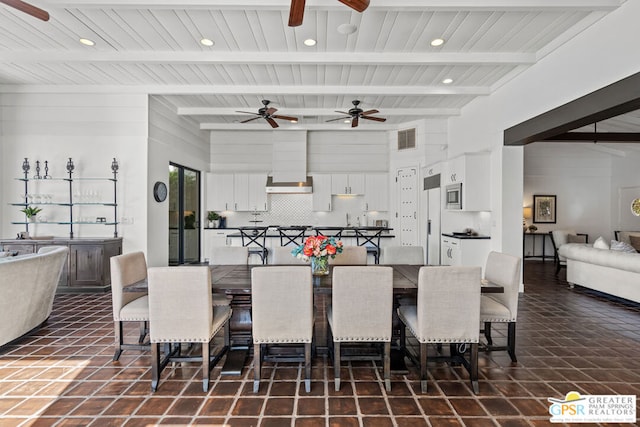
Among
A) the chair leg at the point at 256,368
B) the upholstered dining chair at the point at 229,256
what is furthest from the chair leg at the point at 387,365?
the upholstered dining chair at the point at 229,256

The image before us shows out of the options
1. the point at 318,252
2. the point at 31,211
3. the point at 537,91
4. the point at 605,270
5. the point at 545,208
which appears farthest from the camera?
the point at 545,208

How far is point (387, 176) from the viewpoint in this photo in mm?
8180

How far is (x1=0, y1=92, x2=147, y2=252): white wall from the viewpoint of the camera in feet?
17.9

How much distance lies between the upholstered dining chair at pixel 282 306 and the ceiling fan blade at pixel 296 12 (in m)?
2.02

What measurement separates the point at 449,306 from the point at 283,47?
3.52 meters

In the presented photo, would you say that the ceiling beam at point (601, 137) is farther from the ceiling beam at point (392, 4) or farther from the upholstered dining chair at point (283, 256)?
the upholstered dining chair at point (283, 256)

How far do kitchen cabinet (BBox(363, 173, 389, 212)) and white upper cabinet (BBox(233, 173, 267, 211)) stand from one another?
2601 millimetres

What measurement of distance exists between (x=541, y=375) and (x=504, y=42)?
3.67 metres

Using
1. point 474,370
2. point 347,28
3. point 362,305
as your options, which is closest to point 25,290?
point 362,305

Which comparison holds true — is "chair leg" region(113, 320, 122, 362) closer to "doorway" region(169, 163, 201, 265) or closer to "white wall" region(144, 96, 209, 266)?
"white wall" region(144, 96, 209, 266)

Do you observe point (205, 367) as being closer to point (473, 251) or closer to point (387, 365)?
point (387, 365)

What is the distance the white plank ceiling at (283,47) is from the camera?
3.21 m

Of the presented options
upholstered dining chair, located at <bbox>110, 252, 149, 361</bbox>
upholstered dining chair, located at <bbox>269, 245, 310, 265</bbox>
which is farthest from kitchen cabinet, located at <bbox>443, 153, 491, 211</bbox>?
upholstered dining chair, located at <bbox>110, 252, 149, 361</bbox>

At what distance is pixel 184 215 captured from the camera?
7328 millimetres
